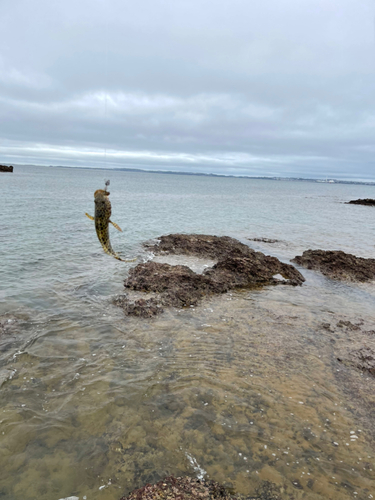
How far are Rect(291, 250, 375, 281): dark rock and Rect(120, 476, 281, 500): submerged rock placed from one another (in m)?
11.1

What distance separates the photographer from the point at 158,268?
12.0 m

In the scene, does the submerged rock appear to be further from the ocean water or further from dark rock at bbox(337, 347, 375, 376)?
dark rock at bbox(337, 347, 375, 376)

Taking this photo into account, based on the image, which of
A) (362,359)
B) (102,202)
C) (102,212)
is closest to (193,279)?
(102,212)

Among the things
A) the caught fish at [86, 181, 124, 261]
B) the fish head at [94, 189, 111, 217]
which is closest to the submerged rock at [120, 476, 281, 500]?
the caught fish at [86, 181, 124, 261]

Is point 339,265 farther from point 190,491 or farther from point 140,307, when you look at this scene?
point 190,491

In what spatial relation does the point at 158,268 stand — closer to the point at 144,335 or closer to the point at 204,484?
the point at 144,335

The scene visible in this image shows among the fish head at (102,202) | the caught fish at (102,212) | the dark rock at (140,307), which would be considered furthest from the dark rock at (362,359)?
the fish head at (102,202)

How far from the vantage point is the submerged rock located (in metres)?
3.74

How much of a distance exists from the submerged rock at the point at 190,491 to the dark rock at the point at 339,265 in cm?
1108

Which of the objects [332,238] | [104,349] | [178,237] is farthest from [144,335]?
[332,238]

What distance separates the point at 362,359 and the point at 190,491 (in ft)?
17.1

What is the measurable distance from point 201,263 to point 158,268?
341cm

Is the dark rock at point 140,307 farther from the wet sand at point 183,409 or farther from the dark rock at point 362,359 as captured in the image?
the dark rock at point 362,359

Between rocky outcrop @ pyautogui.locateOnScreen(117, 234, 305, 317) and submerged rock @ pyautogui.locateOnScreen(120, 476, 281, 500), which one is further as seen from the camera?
rocky outcrop @ pyautogui.locateOnScreen(117, 234, 305, 317)
